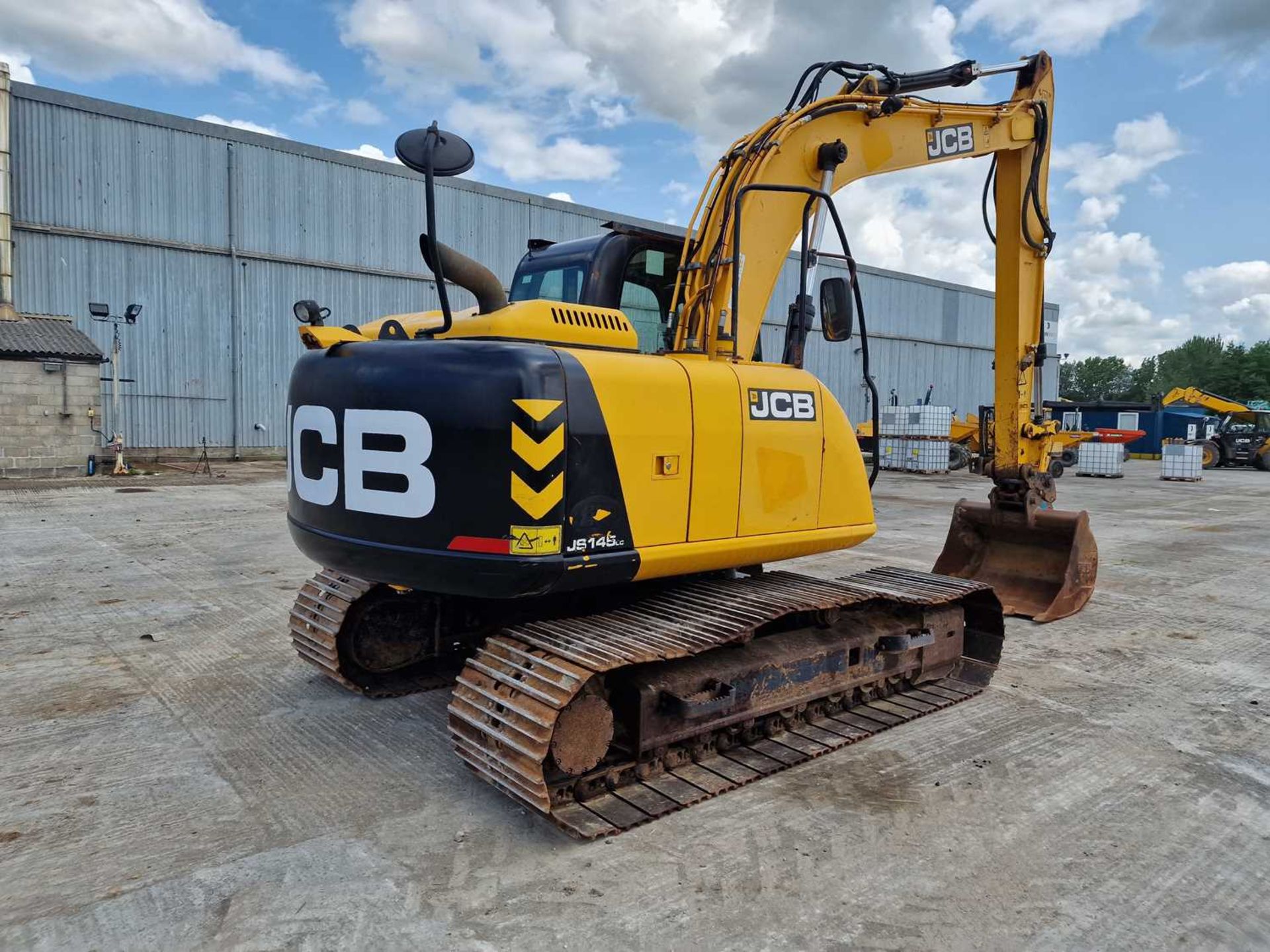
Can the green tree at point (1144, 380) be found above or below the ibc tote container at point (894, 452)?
above

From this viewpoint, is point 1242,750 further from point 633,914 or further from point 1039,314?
point 1039,314

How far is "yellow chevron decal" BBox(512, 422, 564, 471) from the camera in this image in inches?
129

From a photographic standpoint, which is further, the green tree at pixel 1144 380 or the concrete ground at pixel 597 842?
the green tree at pixel 1144 380

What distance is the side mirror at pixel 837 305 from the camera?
13.9 ft

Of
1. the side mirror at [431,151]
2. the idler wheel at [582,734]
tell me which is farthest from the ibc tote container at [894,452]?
the side mirror at [431,151]

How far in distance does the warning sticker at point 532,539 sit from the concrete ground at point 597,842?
1065mm

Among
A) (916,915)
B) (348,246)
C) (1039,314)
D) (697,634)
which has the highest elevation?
(348,246)

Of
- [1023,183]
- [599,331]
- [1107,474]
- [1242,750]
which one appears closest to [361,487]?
→ [599,331]

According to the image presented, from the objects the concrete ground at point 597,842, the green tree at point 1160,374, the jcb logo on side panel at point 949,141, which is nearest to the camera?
the concrete ground at point 597,842

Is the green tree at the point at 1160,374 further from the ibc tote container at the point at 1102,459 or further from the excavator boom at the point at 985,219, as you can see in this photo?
the excavator boom at the point at 985,219

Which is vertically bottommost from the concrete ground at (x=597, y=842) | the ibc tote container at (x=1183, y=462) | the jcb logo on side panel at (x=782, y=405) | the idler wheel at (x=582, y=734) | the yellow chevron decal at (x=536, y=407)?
the concrete ground at (x=597, y=842)

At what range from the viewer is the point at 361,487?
3576 millimetres

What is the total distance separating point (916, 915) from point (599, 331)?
8.39 ft

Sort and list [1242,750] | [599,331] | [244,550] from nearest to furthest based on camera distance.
Answer: [599,331] < [1242,750] < [244,550]
